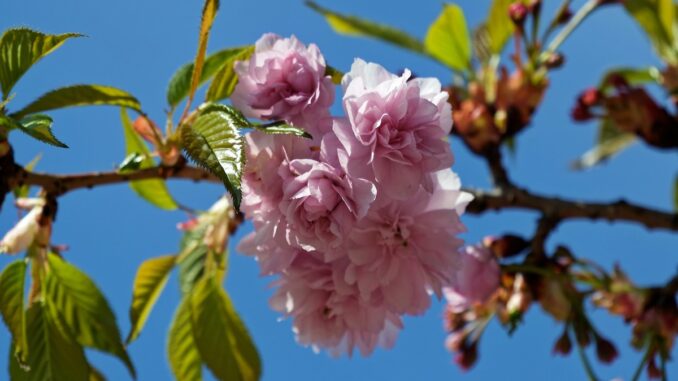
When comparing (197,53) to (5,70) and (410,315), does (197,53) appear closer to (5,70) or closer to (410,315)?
(5,70)

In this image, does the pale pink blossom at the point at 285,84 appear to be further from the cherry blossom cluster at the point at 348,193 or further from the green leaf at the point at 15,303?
the green leaf at the point at 15,303

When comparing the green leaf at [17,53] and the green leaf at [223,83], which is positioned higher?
the green leaf at [17,53]

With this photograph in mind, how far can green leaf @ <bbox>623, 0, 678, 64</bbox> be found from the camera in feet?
6.18

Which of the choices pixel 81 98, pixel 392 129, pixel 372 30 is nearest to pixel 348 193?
pixel 392 129

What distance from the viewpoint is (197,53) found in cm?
103

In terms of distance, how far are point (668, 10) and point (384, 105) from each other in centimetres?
123

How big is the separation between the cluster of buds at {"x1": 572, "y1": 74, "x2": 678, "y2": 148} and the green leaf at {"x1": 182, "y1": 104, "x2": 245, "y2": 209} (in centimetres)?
104

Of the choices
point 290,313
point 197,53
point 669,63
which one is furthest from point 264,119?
point 669,63

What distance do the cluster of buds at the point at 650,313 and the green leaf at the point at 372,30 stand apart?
2.15 ft

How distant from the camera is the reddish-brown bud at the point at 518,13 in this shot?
1.72 metres

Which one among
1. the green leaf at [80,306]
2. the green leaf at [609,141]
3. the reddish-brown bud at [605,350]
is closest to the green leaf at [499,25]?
the green leaf at [609,141]

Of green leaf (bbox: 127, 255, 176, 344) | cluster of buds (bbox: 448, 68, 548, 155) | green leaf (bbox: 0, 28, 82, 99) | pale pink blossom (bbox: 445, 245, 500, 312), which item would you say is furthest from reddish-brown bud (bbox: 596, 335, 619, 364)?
green leaf (bbox: 0, 28, 82, 99)

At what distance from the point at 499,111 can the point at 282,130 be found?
92 cm

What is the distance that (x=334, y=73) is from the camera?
98 cm
